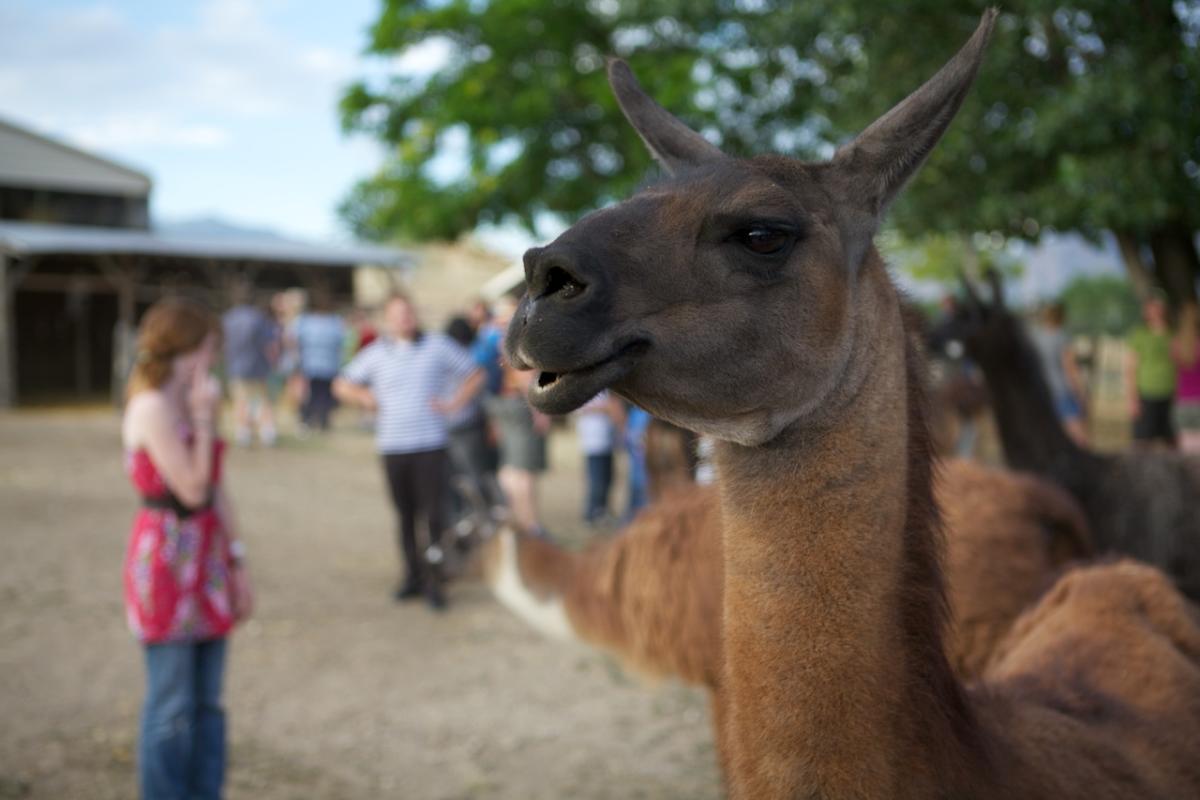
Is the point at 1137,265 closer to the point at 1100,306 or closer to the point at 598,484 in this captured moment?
the point at 598,484

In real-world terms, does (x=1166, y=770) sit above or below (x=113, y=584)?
above

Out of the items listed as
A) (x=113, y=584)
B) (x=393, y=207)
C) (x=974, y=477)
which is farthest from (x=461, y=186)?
(x=974, y=477)

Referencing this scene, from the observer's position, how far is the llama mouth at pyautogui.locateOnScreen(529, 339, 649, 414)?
1761 millimetres

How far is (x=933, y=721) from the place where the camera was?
1879 mm

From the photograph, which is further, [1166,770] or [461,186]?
[461,186]

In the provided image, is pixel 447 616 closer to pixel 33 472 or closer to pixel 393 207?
pixel 33 472

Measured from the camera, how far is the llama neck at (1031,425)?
6.35 meters

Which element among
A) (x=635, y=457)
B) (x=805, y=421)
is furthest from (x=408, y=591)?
(x=805, y=421)

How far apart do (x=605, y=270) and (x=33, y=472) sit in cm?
1273

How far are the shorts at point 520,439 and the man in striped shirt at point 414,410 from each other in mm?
820

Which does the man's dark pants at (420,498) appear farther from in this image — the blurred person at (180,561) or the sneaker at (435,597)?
the blurred person at (180,561)

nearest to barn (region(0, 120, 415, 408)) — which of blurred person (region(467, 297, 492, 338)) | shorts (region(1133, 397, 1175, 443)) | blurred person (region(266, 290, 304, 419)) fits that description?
blurred person (region(266, 290, 304, 419))

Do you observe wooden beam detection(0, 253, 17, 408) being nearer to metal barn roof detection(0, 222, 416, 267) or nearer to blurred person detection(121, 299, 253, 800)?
metal barn roof detection(0, 222, 416, 267)

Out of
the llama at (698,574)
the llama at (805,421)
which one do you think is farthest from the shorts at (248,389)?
the llama at (805,421)
